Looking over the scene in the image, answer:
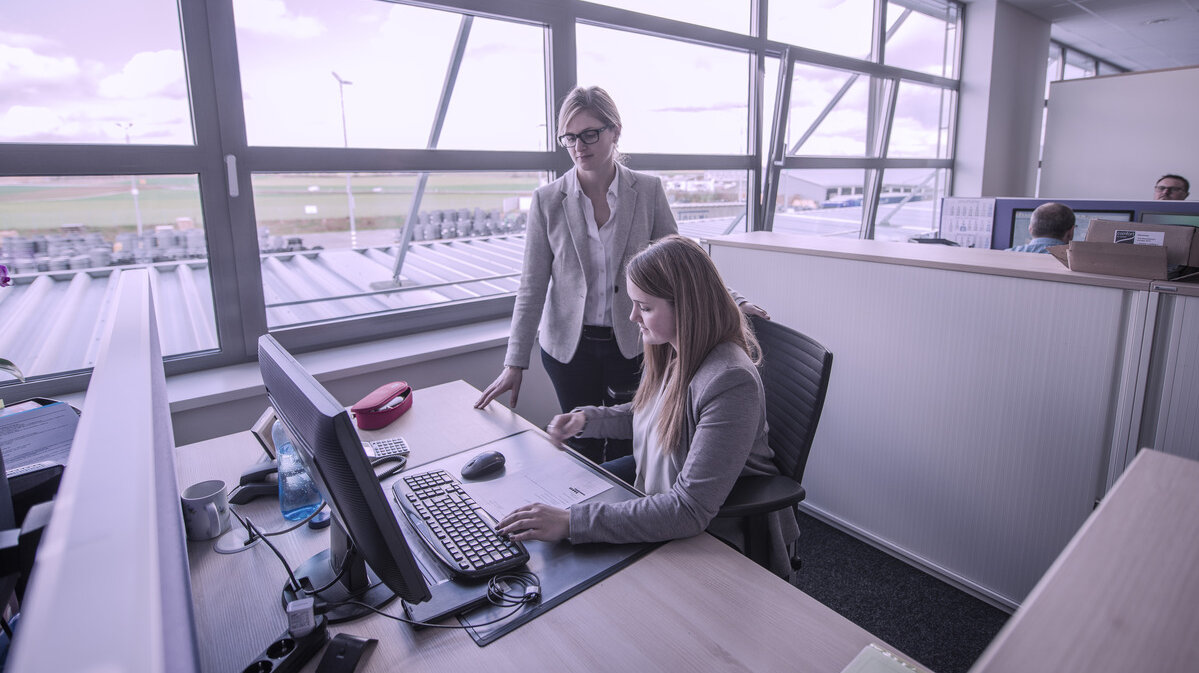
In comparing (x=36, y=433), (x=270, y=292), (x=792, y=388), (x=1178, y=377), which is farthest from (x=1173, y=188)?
(x=36, y=433)

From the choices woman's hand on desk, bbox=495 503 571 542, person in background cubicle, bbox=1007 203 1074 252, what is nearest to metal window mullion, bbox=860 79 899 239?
person in background cubicle, bbox=1007 203 1074 252

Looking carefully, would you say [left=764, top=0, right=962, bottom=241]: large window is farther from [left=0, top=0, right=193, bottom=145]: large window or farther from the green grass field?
[left=0, top=0, right=193, bottom=145]: large window

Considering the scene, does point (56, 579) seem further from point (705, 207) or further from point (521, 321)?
point (705, 207)

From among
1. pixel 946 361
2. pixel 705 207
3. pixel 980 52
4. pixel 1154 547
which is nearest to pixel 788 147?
pixel 705 207

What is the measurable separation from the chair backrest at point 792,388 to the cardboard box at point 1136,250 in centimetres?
83

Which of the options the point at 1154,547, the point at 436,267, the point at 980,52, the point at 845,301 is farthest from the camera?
the point at 980,52

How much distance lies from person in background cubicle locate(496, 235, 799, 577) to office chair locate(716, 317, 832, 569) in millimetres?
36

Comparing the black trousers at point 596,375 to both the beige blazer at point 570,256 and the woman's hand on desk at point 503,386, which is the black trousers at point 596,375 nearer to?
the beige blazer at point 570,256

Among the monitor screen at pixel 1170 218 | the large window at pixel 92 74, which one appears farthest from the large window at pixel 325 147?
the monitor screen at pixel 1170 218

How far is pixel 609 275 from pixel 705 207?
215 cm

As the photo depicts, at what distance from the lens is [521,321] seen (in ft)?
6.60

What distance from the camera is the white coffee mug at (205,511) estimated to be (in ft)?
3.91

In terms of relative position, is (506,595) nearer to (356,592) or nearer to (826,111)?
(356,592)

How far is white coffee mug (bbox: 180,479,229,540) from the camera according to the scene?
119cm
